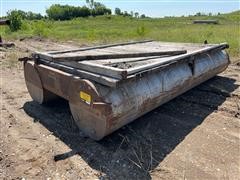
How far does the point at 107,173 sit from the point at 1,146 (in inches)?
53.2

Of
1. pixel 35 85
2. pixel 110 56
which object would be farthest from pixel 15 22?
pixel 110 56

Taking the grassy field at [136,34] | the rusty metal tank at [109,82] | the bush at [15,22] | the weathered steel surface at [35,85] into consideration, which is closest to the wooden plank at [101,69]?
the rusty metal tank at [109,82]

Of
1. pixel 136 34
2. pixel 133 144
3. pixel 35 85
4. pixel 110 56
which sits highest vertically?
pixel 136 34

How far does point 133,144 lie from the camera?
2.95 metres

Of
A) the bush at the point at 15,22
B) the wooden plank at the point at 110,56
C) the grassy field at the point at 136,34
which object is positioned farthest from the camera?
the bush at the point at 15,22

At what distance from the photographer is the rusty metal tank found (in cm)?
268

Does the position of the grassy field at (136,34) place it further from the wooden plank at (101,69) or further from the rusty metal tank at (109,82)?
the wooden plank at (101,69)

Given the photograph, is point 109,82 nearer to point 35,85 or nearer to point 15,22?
point 35,85

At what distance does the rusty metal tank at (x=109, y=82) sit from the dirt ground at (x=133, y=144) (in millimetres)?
245

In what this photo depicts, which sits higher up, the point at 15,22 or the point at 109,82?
the point at 15,22

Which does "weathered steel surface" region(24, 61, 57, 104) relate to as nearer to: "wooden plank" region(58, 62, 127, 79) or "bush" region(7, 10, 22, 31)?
"wooden plank" region(58, 62, 127, 79)

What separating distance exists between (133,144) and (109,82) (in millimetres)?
827

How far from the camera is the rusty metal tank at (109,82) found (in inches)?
105

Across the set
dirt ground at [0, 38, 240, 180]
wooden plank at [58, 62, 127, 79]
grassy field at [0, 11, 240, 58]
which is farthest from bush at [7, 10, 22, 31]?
wooden plank at [58, 62, 127, 79]
